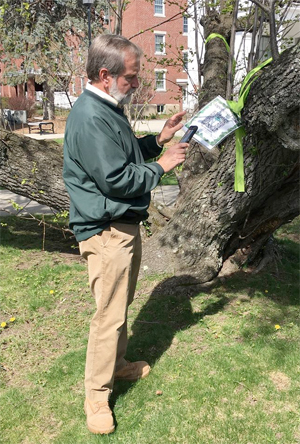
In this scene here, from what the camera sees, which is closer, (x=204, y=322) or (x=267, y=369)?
(x=267, y=369)

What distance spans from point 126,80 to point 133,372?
79.4 inches

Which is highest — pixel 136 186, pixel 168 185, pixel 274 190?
pixel 136 186

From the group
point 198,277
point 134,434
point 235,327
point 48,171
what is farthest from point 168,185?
point 134,434

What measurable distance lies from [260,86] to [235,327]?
198 cm

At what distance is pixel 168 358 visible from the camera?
355 centimetres

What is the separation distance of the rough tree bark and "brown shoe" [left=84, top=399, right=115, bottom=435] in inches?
72.8

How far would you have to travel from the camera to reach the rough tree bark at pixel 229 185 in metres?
3.12

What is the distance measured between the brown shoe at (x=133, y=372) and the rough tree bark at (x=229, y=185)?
1.30 m

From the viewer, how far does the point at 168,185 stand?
9.80m

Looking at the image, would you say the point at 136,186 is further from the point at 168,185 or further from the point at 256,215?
the point at 168,185

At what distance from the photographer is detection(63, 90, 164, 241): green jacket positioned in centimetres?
241

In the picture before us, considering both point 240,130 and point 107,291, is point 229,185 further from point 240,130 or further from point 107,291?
point 107,291

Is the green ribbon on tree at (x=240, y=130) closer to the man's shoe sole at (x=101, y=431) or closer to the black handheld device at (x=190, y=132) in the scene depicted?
the black handheld device at (x=190, y=132)

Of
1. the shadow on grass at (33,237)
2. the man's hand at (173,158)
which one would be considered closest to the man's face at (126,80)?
the man's hand at (173,158)
